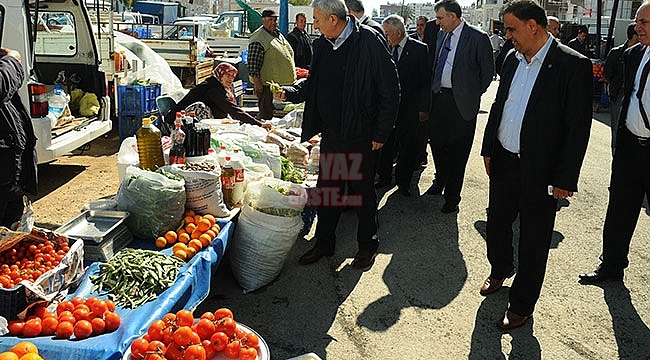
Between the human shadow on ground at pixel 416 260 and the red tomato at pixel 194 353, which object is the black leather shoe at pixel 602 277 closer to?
the human shadow on ground at pixel 416 260

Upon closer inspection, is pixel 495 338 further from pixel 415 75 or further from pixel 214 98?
pixel 214 98

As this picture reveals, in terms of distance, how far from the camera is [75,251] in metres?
3.15

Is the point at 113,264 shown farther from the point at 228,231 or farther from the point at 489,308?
the point at 489,308

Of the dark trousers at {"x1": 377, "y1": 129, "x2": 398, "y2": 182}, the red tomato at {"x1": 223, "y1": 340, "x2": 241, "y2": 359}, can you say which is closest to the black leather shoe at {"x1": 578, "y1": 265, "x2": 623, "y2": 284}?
the dark trousers at {"x1": 377, "y1": 129, "x2": 398, "y2": 182}

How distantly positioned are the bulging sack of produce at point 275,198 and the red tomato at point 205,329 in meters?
1.55

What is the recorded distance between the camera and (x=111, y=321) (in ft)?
9.12

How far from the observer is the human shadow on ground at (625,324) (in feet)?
11.8

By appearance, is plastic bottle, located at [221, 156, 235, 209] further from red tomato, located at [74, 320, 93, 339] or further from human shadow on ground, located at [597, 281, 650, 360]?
human shadow on ground, located at [597, 281, 650, 360]

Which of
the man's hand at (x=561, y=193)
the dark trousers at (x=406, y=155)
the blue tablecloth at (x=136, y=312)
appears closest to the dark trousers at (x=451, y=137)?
the dark trousers at (x=406, y=155)

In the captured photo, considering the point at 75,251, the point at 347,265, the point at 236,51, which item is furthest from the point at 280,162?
the point at 236,51

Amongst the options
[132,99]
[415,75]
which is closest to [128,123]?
[132,99]

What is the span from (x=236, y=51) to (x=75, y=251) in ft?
49.8

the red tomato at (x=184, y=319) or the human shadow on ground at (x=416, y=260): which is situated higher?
the red tomato at (x=184, y=319)

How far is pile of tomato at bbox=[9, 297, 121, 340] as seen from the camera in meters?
2.70
